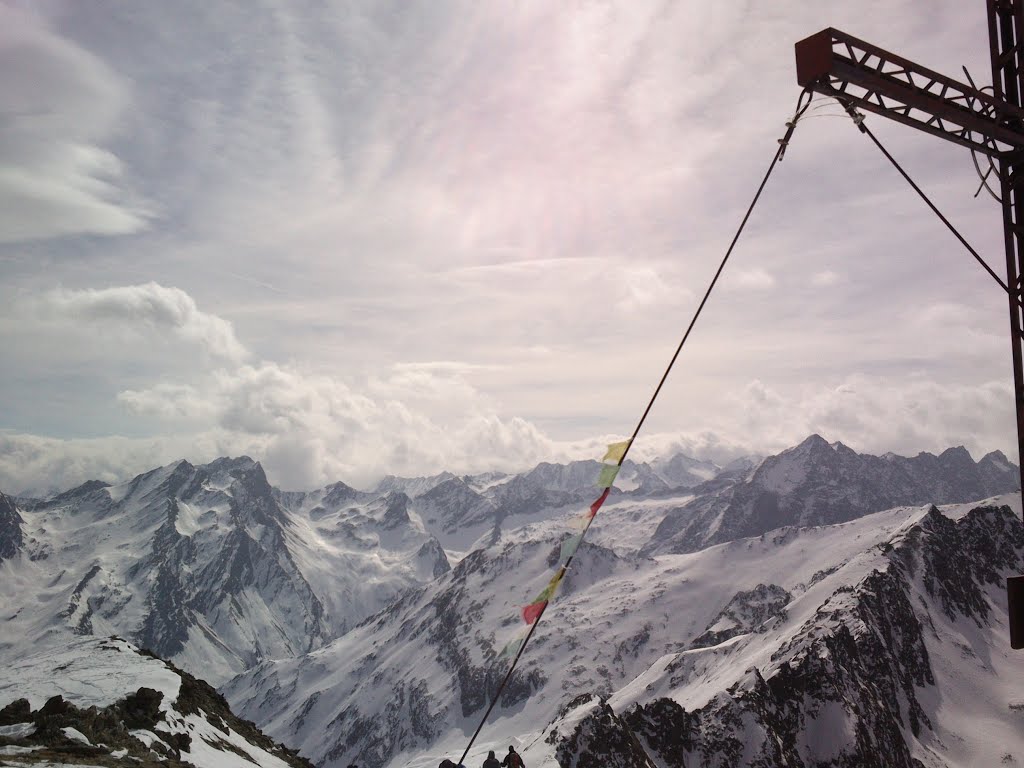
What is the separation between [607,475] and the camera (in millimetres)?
15203

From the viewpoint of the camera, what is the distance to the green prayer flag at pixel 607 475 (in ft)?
48.0

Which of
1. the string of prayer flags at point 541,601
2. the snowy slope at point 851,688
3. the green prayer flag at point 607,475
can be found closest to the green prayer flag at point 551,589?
the string of prayer flags at point 541,601

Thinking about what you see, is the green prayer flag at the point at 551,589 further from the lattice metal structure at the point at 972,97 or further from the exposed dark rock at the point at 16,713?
the exposed dark rock at the point at 16,713

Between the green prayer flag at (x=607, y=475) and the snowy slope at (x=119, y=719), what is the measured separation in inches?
879

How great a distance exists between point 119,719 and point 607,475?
95.8ft

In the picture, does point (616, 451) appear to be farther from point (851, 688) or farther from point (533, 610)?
point (851, 688)

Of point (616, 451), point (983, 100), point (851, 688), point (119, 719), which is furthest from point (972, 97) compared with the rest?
point (851, 688)

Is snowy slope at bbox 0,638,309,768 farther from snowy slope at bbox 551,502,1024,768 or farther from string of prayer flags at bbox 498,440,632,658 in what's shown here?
snowy slope at bbox 551,502,1024,768

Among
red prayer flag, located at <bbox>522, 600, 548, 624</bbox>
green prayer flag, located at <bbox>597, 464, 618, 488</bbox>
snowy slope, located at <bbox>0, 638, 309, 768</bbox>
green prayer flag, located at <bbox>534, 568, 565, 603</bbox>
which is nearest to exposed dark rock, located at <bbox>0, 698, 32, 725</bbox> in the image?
snowy slope, located at <bbox>0, 638, 309, 768</bbox>

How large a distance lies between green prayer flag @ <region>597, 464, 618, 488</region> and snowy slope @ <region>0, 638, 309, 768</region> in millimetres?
22328

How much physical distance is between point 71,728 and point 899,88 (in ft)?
114

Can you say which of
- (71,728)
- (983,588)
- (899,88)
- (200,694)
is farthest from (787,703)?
→ (899,88)

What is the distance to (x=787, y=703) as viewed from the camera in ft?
429

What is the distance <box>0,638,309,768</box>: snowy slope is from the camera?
25938 millimetres
